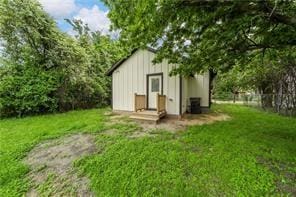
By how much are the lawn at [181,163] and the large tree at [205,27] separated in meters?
2.61

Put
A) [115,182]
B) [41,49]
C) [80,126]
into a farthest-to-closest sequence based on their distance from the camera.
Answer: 1. [41,49]
2. [80,126]
3. [115,182]

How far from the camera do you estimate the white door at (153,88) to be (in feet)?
33.0

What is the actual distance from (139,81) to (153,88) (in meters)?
0.90

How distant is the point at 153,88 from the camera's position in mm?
10281

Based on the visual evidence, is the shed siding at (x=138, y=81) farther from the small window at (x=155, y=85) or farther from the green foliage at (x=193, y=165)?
the green foliage at (x=193, y=165)

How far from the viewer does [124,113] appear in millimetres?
11148

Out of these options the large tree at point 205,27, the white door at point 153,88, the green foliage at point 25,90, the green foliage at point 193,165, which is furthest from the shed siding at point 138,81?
the green foliage at point 25,90

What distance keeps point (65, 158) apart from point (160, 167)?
2.52m

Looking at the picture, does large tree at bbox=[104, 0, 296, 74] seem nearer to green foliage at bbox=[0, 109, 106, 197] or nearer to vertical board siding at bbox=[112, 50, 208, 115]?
vertical board siding at bbox=[112, 50, 208, 115]

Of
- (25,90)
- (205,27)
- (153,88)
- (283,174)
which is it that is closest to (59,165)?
(283,174)

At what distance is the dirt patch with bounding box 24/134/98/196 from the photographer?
4289mm

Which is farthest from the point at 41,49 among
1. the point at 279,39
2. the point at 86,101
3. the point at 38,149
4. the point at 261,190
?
the point at 261,190

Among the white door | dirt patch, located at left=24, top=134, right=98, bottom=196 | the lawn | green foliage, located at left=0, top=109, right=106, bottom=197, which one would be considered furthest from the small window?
dirt patch, located at left=24, top=134, right=98, bottom=196

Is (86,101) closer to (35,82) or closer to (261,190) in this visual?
(35,82)
